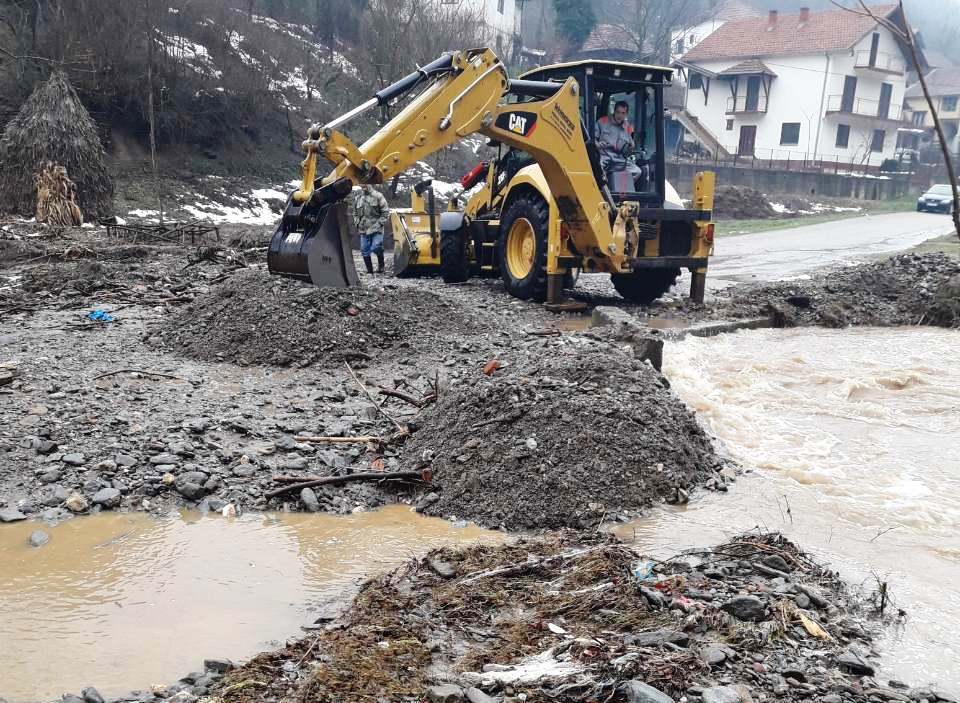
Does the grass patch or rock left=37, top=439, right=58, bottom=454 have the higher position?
rock left=37, top=439, right=58, bottom=454

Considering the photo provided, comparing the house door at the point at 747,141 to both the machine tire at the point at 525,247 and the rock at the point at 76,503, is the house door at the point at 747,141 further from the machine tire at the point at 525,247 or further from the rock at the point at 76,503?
the rock at the point at 76,503

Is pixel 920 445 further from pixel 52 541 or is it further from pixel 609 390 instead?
pixel 52 541

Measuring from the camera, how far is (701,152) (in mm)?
52219

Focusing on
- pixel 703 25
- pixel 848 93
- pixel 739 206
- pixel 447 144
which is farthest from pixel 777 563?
pixel 703 25

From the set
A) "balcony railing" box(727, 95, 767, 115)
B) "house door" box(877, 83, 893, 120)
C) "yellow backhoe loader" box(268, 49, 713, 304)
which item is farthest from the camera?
"house door" box(877, 83, 893, 120)

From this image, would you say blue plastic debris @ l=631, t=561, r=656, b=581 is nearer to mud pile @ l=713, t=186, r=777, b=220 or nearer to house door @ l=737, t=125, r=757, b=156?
mud pile @ l=713, t=186, r=777, b=220

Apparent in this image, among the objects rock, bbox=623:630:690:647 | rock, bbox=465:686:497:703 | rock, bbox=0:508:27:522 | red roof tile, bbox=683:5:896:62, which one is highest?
red roof tile, bbox=683:5:896:62

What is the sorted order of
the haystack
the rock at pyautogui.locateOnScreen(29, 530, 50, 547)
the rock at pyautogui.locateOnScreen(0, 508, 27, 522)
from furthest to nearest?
the haystack → the rock at pyautogui.locateOnScreen(0, 508, 27, 522) → the rock at pyautogui.locateOnScreen(29, 530, 50, 547)

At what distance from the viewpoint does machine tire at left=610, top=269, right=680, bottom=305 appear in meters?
12.7

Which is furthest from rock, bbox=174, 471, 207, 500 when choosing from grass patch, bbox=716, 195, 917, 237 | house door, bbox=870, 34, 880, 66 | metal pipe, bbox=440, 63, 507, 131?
house door, bbox=870, 34, 880, 66

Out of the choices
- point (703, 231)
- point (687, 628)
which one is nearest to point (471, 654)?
point (687, 628)

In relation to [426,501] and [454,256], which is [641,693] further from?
[454,256]

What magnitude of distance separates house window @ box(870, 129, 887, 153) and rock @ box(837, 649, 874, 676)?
59.1 metres

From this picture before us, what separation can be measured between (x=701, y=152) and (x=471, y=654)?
52425mm
